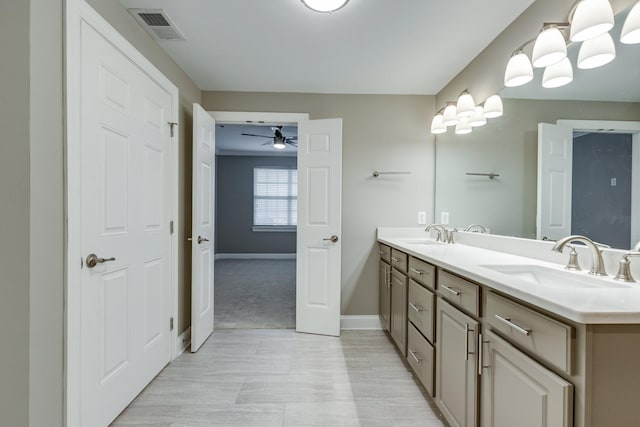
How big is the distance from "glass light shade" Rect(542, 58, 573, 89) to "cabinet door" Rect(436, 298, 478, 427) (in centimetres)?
129

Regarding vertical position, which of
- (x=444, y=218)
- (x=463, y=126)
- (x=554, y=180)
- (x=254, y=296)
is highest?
(x=463, y=126)

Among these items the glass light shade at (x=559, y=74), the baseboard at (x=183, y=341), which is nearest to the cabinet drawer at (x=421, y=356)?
the glass light shade at (x=559, y=74)

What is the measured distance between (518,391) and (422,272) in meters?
0.89

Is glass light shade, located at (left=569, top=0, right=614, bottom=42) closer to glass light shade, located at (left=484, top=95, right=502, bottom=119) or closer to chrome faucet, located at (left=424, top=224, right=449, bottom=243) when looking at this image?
glass light shade, located at (left=484, top=95, right=502, bottom=119)

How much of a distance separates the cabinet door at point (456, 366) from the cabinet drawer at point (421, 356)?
0.09 meters

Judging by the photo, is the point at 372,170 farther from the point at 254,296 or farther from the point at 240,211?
the point at 240,211

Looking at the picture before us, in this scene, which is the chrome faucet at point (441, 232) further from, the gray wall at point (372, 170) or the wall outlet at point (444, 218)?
the gray wall at point (372, 170)

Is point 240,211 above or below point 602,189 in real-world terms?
below

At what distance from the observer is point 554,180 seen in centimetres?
166

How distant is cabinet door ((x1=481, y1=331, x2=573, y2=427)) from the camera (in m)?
0.86

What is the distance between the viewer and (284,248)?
7.45m

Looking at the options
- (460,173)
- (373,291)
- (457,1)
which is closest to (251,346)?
(373,291)

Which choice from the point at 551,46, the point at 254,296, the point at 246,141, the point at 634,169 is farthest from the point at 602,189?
the point at 246,141

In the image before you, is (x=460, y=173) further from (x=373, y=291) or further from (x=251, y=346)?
(x=251, y=346)
